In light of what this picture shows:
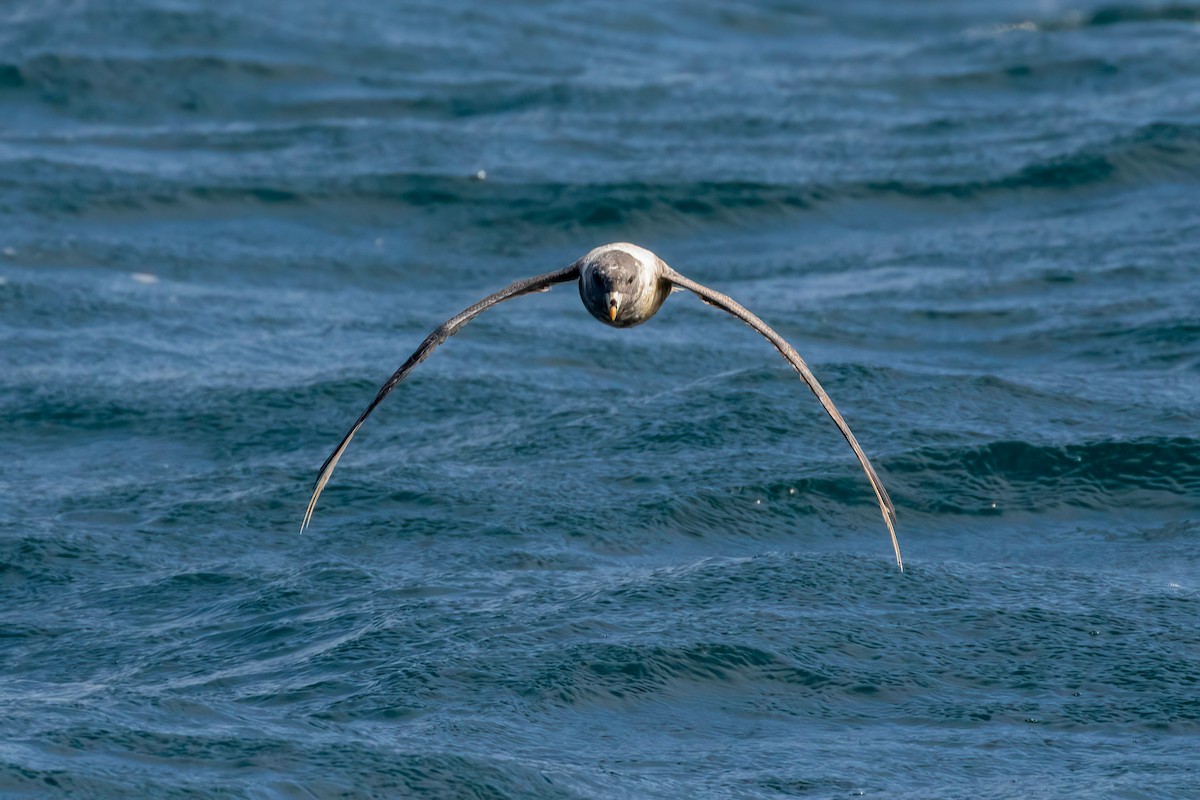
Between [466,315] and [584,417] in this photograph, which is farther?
[584,417]

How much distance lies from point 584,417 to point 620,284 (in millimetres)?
6909

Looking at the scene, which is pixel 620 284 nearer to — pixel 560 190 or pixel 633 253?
pixel 633 253

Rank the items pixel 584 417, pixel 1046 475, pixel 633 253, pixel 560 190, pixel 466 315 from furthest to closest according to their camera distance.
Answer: pixel 560 190, pixel 584 417, pixel 1046 475, pixel 633 253, pixel 466 315

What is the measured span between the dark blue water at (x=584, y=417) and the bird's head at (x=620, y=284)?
9.46 ft

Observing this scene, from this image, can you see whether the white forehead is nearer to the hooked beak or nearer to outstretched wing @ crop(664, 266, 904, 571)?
outstretched wing @ crop(664, 266, 904, 571)

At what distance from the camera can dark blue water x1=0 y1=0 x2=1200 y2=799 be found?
10930mm

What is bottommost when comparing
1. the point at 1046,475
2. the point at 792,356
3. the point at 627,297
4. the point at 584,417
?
the point at 584,417

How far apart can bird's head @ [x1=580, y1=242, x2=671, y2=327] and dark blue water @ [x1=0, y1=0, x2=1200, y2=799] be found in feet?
9.46

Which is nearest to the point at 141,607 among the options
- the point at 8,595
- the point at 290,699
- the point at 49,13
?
the point at 8,595

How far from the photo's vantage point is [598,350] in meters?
17.7

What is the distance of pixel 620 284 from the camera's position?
29.9 ft

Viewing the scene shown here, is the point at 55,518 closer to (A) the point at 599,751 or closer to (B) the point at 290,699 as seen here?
(B) the point at 290,699

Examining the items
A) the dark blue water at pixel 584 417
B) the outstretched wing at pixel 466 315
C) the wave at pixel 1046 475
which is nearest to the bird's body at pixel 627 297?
the outstretched wing at pixel 466 315

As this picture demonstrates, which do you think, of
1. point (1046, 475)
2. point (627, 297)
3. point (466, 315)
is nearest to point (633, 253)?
point (627, 297)
